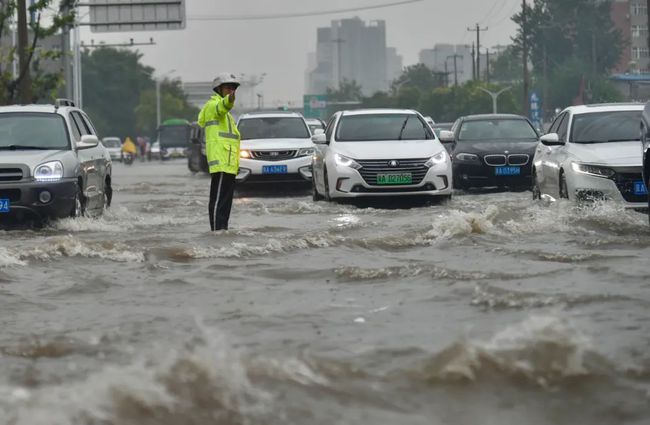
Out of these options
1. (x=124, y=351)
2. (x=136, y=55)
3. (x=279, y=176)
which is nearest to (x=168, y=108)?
(x=136, y=55)

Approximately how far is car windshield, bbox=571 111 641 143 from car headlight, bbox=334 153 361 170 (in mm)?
3138

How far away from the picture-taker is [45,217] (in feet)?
49.5

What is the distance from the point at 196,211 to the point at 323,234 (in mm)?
6637

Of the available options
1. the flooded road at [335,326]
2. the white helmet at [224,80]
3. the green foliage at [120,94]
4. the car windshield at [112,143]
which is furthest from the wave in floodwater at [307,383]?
the green foliage at [120,94]

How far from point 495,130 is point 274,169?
3855mm

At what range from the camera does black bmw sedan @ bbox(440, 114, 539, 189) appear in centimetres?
2316

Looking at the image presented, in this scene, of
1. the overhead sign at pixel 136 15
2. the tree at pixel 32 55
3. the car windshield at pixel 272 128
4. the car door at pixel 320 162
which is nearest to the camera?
the car door at pixel 320 162

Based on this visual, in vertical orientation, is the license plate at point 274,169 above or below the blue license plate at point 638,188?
below

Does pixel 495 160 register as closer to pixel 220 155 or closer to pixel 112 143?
pixel 220 155

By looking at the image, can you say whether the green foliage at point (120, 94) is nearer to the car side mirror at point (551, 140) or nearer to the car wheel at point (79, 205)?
the car wheel at point (79, 205)

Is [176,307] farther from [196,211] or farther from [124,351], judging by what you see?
[196,211]

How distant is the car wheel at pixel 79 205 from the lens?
15406 millimetres

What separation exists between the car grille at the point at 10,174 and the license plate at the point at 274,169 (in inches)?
375

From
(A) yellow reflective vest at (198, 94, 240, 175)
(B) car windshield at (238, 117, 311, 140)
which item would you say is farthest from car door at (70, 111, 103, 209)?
(B) car windshield at (238, 117, 311, 140)
